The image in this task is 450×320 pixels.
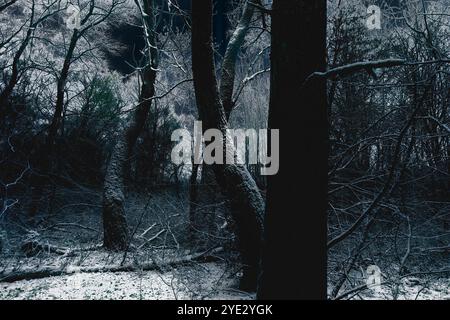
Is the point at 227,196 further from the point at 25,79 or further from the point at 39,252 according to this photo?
the point at 25,79

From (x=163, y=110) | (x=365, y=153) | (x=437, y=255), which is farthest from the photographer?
(x=163, y=110)

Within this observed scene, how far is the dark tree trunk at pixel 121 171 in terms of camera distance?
8273 mm

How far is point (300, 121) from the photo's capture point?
3.01m

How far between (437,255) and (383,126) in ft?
8.14

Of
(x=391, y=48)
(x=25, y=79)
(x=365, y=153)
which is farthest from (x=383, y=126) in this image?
(x=25, y=79)

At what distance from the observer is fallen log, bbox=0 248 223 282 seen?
612 centimetres

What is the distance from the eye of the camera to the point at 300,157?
301 cm

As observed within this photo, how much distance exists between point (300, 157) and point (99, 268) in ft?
15.3

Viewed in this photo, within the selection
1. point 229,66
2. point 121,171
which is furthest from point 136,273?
point 229,66

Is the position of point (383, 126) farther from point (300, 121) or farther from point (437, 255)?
point (300, 121)

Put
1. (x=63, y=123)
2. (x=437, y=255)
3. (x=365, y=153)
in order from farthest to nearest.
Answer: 1. (x=63, y=123)
2. (x=365, y=153)
3. (x=437, y=255)

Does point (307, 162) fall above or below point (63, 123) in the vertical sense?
below

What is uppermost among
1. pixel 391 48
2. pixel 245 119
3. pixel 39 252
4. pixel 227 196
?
pixel 391 48

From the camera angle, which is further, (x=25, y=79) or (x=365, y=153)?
(x=25, y=79)
